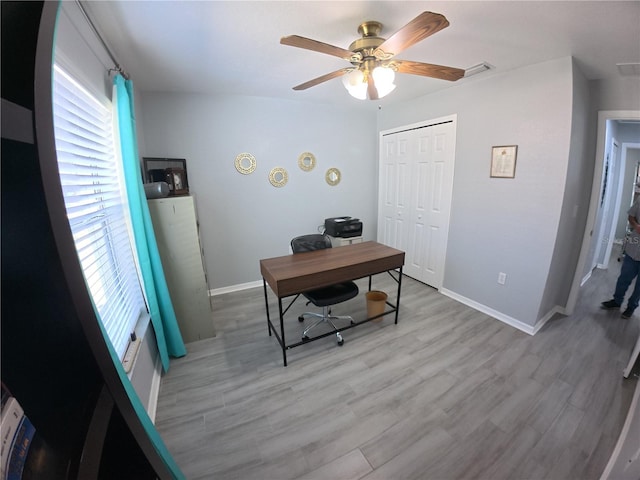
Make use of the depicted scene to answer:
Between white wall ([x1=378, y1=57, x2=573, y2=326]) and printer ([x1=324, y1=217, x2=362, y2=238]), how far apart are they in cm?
124

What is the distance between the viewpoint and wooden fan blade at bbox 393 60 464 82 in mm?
1604

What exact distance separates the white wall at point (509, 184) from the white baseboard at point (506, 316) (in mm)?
39

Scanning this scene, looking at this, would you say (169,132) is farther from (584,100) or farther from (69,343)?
(584,100)

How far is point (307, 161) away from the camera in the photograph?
3621mm

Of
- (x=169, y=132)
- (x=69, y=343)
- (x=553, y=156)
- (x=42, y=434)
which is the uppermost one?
(x=169, y=132)

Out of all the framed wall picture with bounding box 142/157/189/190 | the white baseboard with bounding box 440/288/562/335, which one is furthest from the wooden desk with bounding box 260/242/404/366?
A: the framed wall picture with bounding box 142/157/189/190

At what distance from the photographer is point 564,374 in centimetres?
201

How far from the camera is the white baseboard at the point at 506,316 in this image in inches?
99.0

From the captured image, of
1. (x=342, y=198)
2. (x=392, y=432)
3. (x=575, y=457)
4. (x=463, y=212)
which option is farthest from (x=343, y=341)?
(x=342, y=198)

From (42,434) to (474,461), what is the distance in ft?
6.37

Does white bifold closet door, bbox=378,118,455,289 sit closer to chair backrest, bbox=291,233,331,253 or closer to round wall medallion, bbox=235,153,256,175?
chair backrest, bbox=291,233,331,253

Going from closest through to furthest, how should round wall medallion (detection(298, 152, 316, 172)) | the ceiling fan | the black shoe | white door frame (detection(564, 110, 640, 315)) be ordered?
the ceiling fan
white door frame (detection(564, 110, 640, 315))
the black shoe
round wall medallion (detection(298, 152, 316, 172))

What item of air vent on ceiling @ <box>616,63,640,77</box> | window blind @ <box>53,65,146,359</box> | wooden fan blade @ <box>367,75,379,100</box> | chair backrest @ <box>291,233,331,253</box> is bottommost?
chair backrest @ <box>291,233,331,253</box>

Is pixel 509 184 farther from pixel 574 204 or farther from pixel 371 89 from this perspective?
pixel 371 89
